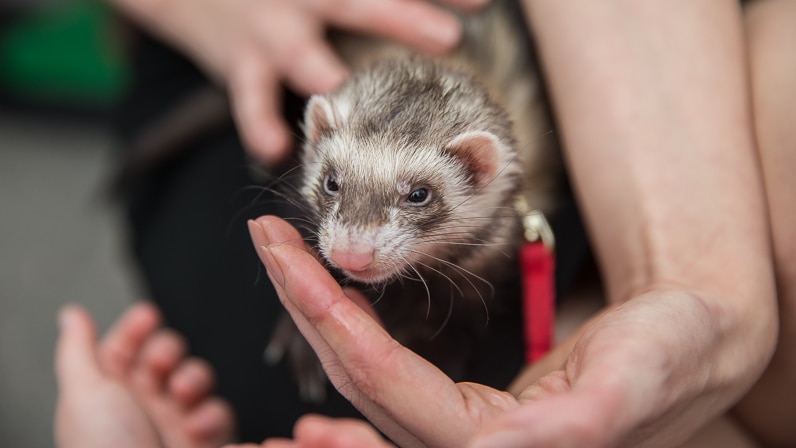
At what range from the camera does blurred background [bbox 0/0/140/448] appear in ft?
6.69

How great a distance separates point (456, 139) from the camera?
2.54ft

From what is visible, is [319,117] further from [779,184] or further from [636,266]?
[779,184]

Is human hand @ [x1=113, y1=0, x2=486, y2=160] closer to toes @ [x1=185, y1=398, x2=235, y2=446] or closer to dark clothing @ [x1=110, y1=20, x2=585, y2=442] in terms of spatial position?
dark clothing @ [x1=110, y1=20, x2=585, y2=442]

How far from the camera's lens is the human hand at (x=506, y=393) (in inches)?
19.9

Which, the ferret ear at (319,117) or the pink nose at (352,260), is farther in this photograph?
the ferret ear at (319,117)

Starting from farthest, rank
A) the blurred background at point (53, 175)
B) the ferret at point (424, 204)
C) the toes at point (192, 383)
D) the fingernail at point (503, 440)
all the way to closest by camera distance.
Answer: the blurred background at point (53, 175) → the toes at point (192, 383) → the ferret at point (424, 204) → the fingernail at point (503, 440)

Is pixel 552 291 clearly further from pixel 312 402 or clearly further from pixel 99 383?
pixel 99 383

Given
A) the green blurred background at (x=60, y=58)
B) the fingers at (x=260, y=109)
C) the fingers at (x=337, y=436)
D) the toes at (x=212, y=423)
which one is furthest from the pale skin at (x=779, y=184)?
the green blurred background at (x=60, y=58)

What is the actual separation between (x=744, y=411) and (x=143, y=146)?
114 cm

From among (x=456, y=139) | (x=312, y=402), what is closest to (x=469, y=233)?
(x=456, y=139)

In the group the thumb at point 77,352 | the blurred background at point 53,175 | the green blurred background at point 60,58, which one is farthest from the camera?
the green blurred background at point 60,58

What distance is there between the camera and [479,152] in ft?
2.61

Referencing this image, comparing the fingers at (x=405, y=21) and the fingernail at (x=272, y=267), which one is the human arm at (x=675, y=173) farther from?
the fingernail at (x=272, y=267)

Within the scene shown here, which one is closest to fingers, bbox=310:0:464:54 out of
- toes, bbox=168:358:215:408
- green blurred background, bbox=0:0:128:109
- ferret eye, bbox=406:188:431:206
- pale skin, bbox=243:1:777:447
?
pale skin, bbox=243:1:777:447
